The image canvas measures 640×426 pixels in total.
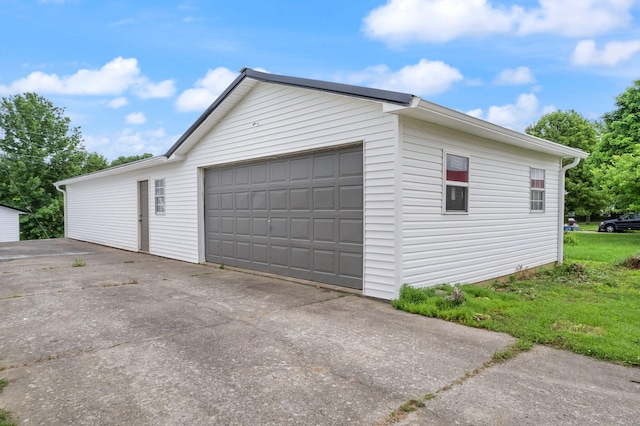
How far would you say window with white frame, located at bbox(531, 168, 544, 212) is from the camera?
880 centimetres

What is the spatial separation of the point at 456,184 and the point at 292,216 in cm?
304

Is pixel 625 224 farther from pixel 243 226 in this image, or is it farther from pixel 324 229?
pixel 243 226

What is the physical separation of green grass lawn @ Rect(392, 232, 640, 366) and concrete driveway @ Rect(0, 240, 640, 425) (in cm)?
24

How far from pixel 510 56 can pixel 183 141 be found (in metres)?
11.5

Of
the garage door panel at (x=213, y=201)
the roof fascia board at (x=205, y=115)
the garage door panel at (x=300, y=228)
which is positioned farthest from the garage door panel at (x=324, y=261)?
the roof fascia board at (x=205, y=115)

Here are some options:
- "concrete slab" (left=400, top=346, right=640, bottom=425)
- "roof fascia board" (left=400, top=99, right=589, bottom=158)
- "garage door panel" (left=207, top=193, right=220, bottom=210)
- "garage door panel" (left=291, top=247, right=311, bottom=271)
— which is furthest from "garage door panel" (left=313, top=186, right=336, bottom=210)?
"concrete slab" (left=400, top=346, right=640, bottom=425)

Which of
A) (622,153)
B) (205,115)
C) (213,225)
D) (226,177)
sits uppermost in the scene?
(622,153)

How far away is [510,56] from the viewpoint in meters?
13.3

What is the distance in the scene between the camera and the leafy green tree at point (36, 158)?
1123 inches

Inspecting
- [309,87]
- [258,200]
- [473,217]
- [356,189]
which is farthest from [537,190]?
[258,200]

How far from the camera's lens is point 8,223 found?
907 inches

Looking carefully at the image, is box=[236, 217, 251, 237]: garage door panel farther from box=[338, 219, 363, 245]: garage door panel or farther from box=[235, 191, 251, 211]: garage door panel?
box=[338, 219, 363, 245]: garage door panel

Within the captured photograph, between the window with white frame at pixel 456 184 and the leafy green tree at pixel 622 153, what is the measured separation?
14.5m

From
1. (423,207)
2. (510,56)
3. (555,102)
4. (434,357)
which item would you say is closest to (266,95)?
(423,207)
